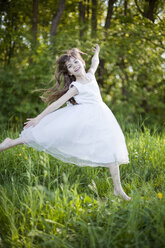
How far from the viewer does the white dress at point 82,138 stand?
2.52m

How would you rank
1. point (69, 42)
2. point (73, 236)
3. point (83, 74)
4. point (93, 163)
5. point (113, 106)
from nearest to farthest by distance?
point (73, 236)
point (93, 163)
point (83, 74)
point (69, 42)
point (113, 106)

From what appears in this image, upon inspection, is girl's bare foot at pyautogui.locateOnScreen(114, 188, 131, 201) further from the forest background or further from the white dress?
the forest background

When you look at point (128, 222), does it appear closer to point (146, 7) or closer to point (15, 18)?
point (146, 7)

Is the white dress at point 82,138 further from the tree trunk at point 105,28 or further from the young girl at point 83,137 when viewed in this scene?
the tree trunk at point 105,28

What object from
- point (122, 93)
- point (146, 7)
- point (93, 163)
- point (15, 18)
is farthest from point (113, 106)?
point (93, 163)

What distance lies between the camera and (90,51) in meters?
6.18

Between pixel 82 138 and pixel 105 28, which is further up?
pixel 105 28

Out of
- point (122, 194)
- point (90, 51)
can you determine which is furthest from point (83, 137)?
point (90, 51)

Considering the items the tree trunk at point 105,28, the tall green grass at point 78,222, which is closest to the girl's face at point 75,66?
the tall green grass at point 78,222

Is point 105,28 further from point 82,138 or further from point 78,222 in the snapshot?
point 78,222

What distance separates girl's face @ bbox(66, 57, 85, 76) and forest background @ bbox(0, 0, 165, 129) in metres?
2.80

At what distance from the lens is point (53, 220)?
1.94 m

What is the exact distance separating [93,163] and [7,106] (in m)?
4.39

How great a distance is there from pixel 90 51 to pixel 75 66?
3.40 metres
